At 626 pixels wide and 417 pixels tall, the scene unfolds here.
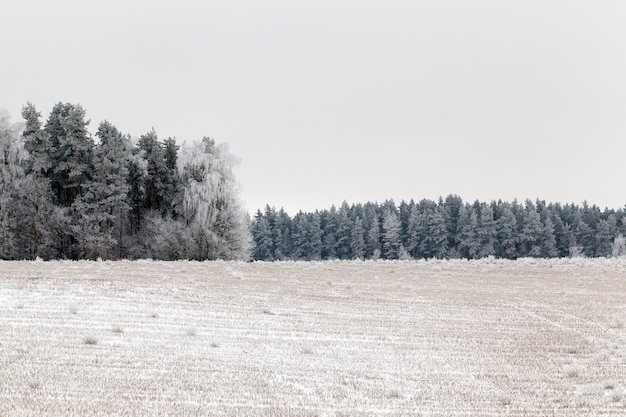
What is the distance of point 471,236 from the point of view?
11812cm

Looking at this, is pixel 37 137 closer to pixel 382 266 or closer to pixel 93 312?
pixel 382 266

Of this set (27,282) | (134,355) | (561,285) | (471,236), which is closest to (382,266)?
(561,285)

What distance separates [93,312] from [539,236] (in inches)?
4499

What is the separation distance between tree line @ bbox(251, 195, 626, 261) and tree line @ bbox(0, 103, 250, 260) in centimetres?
6740

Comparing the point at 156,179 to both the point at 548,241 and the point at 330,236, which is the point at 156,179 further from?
the point at 548,241

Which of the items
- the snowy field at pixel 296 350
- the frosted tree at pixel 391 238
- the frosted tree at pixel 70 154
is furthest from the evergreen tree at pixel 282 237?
the snowy field at pixel 296 350

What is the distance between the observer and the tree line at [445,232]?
119312 millimetres

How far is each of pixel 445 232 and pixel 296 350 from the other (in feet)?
360

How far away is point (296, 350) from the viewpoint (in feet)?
43.1

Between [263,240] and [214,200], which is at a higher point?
[214,200]

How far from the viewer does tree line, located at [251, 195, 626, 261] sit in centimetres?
11931

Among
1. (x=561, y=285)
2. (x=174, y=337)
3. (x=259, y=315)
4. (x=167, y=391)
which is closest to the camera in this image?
(x=167, y=391)

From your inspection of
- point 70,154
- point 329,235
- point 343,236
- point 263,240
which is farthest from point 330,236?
point 70,154

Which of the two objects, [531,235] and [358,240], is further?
[358,240]
